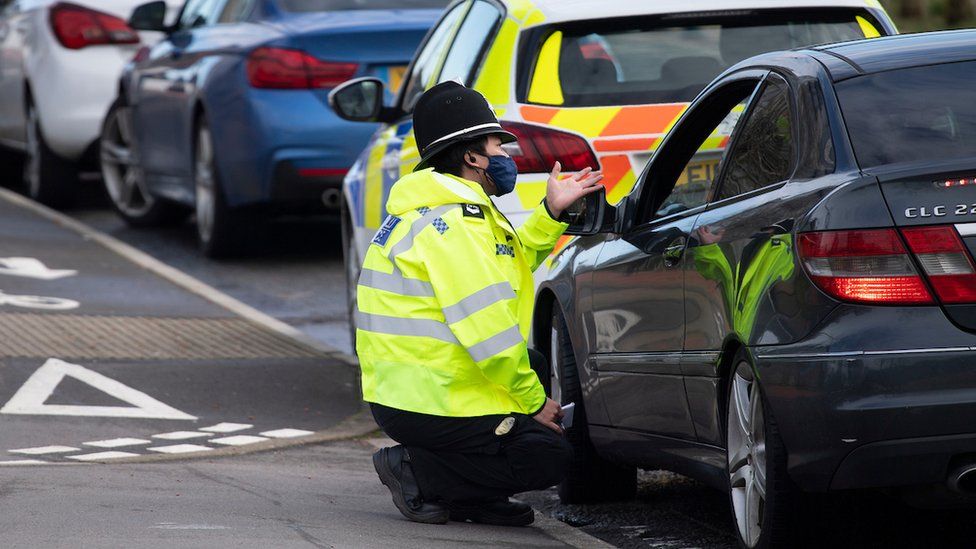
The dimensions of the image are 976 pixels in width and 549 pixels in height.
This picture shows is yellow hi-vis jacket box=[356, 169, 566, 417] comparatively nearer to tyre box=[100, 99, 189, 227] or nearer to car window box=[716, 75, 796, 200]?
car window box=[716, 75, 796, 200]

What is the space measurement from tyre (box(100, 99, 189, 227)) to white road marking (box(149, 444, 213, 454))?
6419 mm

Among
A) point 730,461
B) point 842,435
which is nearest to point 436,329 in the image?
point 730,461

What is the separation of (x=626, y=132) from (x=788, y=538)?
246 cm

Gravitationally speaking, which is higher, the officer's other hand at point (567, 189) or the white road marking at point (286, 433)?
the officer's other hand at point (567, 189)

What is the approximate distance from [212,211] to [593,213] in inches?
249

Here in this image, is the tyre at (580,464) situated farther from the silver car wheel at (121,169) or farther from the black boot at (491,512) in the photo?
the silver car wheel at (121,169)

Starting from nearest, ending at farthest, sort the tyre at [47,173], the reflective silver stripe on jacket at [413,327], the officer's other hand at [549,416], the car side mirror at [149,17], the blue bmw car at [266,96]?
the reflective silver stripe on jacket at [413,327] → the officer's other hand at [549,416] → the blue bmw car at [266,96] → the car side mirror at [149,17] → the tyre at [47,173]

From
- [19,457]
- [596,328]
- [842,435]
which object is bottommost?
[19,457]

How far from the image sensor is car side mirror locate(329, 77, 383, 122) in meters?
8.46

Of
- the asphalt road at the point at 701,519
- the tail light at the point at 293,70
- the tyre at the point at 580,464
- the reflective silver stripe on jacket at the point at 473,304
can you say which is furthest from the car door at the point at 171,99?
the reflective silver stripe on jacket at the point at 473,304

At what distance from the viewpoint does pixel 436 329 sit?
5.51m

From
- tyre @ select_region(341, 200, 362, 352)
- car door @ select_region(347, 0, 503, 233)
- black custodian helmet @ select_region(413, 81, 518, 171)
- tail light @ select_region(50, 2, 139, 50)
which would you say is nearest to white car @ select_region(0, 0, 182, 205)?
tail light @ select_region(50, 2, 139, 50)

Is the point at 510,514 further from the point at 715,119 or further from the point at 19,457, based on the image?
the point at 19,457

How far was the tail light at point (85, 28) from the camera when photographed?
13.8 metres
